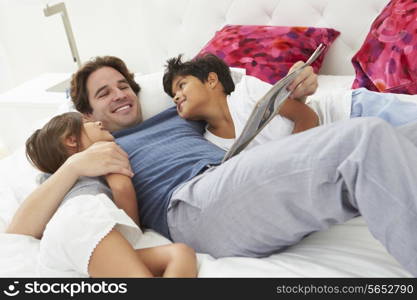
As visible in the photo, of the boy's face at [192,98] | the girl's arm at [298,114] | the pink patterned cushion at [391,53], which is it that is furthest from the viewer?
the pink patterned cushion at [391,53]

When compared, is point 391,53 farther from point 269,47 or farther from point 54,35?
point 54,35

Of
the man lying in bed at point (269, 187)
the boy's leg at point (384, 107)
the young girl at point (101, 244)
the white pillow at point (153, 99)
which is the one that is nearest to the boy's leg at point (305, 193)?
the man lying in bed at point (269, 187)

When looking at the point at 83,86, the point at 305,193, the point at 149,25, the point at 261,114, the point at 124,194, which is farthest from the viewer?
the point at 149,25

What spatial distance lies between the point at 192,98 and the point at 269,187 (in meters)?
0.66

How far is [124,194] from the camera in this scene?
1.15 metres

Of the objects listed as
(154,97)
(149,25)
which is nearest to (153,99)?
(154,97)

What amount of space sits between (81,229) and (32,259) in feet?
0.67

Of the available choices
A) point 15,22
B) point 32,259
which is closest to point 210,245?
point 32,259

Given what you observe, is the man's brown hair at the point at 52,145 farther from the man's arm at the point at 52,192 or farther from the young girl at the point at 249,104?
the young girl at the point at 249,104

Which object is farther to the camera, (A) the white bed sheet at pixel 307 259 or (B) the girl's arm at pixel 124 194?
(B) the girl's arm at pixel 124 194

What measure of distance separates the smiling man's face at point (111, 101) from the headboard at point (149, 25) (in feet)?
2.75

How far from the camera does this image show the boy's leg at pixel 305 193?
2.67 feet

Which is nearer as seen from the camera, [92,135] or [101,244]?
[101,244]

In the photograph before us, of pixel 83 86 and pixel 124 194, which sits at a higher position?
pixel 83 86
